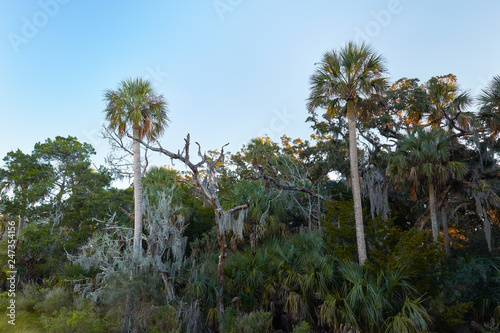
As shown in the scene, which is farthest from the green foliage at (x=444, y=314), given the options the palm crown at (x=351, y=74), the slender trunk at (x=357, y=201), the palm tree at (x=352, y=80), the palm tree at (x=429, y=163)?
the palm crown at (x=351, y=74)

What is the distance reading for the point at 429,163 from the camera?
Answer: 14719mm

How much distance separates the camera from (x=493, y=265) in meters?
12.2

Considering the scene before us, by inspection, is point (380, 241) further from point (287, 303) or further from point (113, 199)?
point (113, 199)

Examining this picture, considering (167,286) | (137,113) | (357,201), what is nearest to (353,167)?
(357,201)

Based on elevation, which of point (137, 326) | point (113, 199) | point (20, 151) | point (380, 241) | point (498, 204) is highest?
point (20, 151)

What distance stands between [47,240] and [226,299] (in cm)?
1018

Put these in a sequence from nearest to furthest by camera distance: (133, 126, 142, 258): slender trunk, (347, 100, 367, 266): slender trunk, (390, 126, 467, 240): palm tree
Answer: (347, 100, 367, 266): slender trunk → (133, 126, 142, 258): slender trunk → (390, 126, 467, 240): palm tree

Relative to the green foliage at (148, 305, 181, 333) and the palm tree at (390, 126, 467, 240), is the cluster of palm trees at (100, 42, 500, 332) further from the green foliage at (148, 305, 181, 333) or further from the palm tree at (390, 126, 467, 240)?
→ the green foliage at (148, 305, 181, 333)

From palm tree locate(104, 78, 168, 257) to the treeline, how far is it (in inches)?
2.4

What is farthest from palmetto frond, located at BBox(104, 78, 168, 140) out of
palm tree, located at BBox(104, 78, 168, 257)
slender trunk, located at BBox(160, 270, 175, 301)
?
slender trunk, located at BBox(160, 270, 175, 301)

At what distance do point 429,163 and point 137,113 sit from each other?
43.9 feet

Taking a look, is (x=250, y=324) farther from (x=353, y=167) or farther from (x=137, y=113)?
(x=137, y=113)

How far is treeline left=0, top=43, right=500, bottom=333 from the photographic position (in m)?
9.76

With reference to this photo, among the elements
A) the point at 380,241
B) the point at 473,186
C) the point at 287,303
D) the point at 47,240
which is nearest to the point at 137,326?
the point at 287,303
